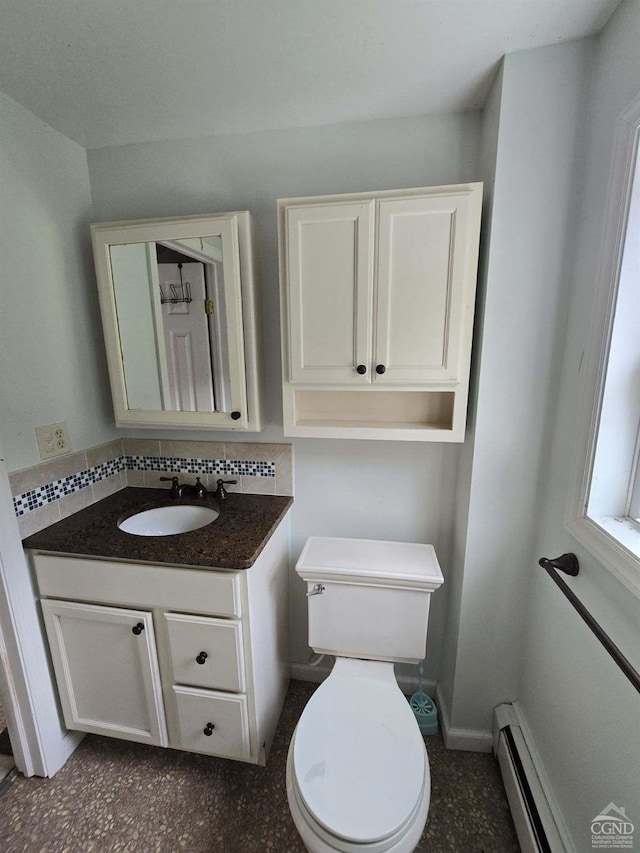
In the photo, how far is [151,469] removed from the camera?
5.15 ft

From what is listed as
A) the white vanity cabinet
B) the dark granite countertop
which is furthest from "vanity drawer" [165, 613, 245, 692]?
the dark granite countertop

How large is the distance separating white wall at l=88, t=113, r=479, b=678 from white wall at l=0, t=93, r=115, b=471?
16 centimetres

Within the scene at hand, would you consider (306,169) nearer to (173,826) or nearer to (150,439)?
(150,439)

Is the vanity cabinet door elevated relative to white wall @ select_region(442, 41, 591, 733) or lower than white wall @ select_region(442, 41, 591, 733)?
lower

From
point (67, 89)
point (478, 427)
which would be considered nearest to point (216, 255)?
point (67, 89)

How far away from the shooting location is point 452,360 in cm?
108

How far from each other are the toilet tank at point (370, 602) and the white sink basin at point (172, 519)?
18.3 inches

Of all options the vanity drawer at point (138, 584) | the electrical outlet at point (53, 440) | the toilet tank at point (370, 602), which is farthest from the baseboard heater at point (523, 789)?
the electrical outlet at point (53, 440)

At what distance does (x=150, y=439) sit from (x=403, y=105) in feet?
5.25

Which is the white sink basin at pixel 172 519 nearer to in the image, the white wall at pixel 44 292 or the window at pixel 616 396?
the white wall at pixel 44 292

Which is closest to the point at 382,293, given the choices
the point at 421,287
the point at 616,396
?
the point at 421,287

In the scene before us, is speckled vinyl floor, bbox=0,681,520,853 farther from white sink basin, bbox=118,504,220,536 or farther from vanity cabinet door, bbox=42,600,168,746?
white sink basin, bbox=118,504,220,536

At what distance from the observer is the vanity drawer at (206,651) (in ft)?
3.51

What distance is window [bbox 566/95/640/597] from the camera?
2.57ft
